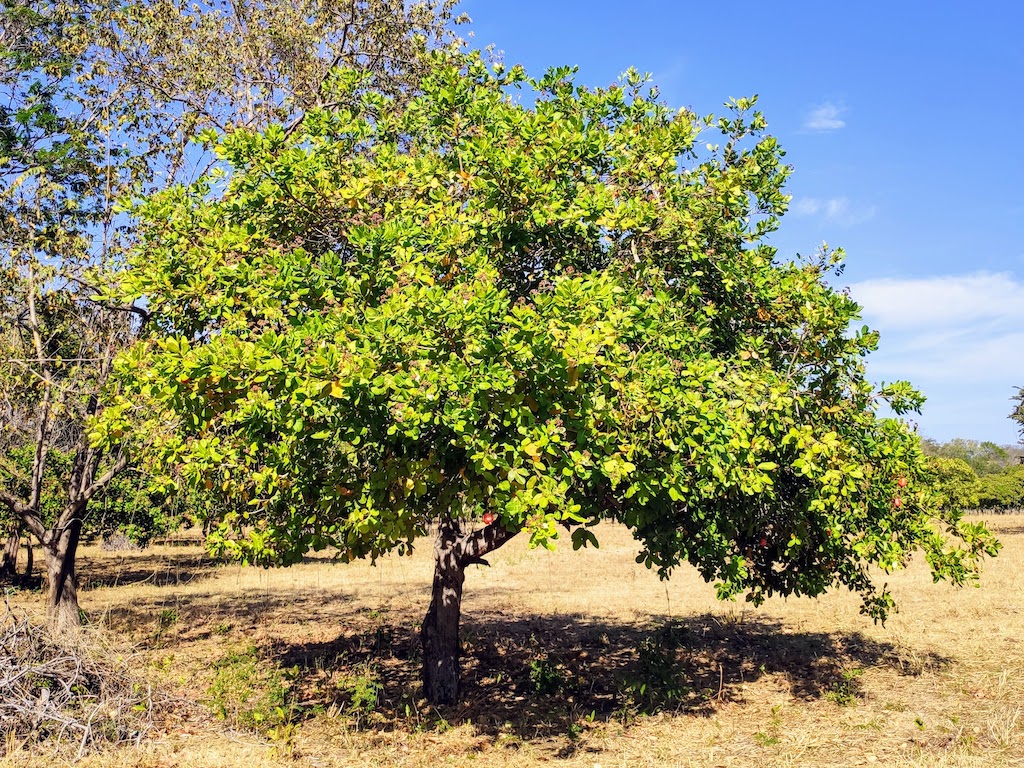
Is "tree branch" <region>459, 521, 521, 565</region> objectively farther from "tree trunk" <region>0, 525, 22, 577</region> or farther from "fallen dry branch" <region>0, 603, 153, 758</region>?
"tree trunk" <region>0, 525, 22, 577</region>

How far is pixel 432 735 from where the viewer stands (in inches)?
415

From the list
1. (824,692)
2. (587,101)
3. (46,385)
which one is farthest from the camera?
(46,385)

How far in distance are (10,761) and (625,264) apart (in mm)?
8153

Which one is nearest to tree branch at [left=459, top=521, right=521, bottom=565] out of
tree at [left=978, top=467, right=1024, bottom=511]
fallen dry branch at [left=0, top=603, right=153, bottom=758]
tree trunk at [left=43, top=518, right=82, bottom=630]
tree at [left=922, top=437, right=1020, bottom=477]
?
fallen dry branch at [left=0, top=603, right=153, bottom=758]

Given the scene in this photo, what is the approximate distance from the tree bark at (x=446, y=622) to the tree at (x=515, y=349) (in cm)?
18

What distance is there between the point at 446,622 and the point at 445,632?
0.56 ft

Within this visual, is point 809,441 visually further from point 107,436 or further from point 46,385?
point 46,385

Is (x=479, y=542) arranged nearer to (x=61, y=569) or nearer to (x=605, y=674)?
(x=605, y=674)

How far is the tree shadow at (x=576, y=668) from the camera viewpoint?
1148 centimetres

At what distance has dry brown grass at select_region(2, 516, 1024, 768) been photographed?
9586mm

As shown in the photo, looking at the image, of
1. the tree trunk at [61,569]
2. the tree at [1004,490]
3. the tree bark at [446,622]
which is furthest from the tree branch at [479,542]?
the tree at [1004,490]

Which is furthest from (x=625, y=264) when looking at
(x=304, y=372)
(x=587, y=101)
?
(x=304, y=372)

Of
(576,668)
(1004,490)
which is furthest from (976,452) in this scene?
(576,668)

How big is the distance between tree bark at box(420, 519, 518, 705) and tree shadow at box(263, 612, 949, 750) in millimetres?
299
